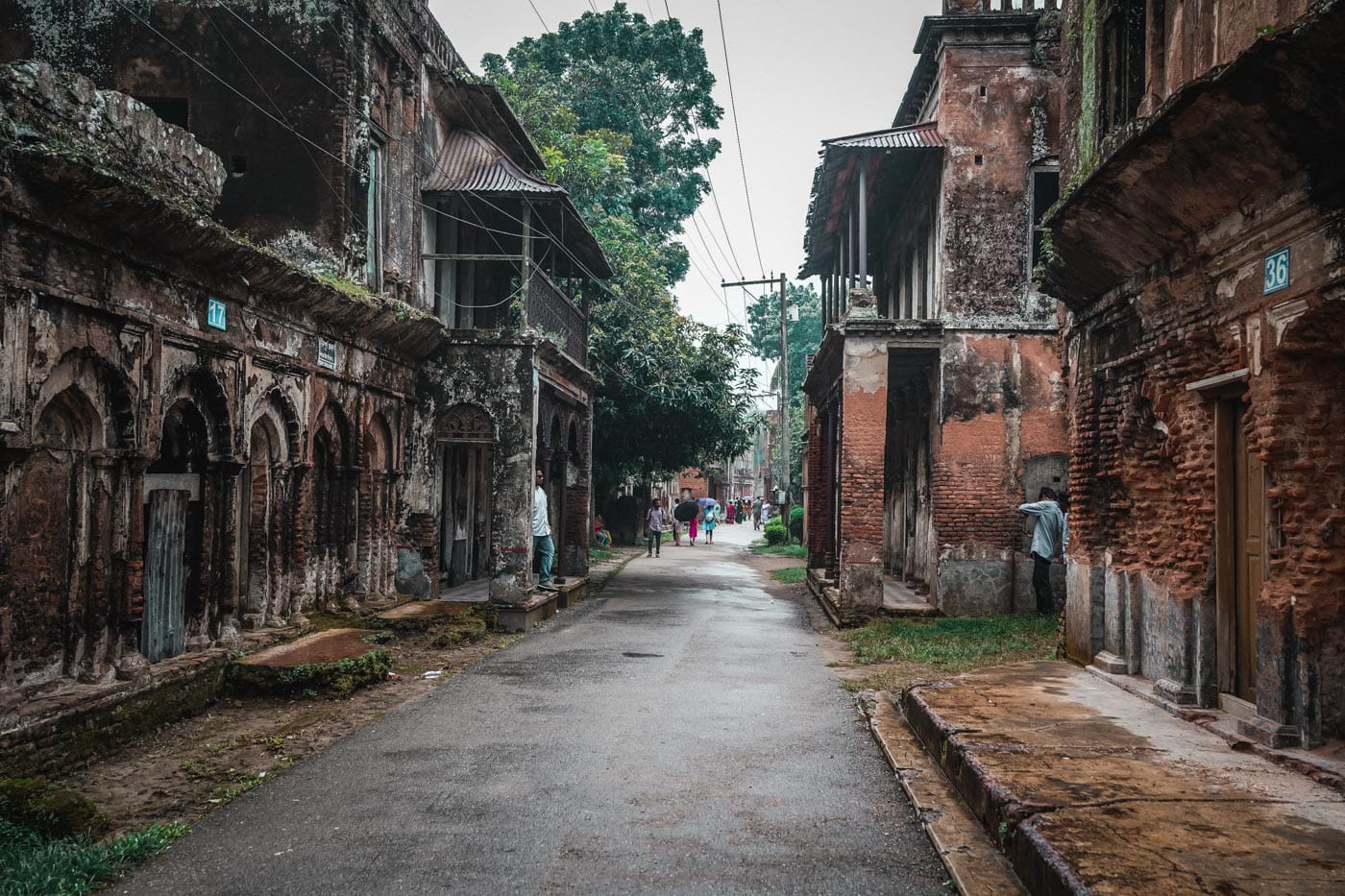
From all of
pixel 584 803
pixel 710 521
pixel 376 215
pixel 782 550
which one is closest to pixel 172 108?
pixel 376 215

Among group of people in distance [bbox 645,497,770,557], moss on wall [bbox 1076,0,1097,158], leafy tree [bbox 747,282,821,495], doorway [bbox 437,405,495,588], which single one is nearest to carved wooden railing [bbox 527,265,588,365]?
doorway [bbox 437,405,495,588]

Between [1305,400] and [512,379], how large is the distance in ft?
32.7

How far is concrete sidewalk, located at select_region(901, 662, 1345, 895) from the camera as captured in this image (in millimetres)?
3707

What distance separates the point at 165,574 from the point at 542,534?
6.79 metres

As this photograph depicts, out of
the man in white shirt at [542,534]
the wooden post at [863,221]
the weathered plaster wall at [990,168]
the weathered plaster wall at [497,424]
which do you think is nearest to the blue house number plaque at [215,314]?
the weathered plaster wall at [497,424]

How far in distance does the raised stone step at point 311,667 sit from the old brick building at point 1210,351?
6.24 m

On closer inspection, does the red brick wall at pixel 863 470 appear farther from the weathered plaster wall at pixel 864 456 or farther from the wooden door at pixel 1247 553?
the wooden door at pixel 1247 553

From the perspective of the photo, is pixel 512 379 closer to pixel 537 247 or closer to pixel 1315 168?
pixel 537 247

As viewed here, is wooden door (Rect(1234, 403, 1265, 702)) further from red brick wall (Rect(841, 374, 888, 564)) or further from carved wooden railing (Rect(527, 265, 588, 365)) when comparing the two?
carved wooden railing (Rect(527, 265, 588, 365))

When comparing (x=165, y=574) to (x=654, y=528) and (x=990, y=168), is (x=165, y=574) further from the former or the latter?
(x=654, y=528)

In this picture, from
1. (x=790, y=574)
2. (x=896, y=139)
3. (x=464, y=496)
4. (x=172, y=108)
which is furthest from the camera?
(x=790, y=574)

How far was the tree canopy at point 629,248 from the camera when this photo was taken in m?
23.0

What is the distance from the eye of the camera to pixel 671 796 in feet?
18.2

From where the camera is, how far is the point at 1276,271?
5.65 metres
